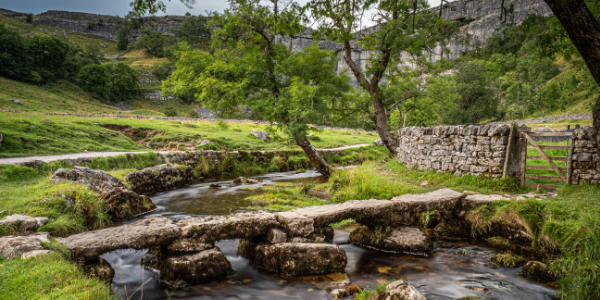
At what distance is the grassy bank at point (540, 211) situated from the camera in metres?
4.58

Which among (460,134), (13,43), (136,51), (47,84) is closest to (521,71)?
(460,134)

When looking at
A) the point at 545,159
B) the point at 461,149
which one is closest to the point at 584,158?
the point at 545,159

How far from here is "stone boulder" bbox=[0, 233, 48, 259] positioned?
4039 mm

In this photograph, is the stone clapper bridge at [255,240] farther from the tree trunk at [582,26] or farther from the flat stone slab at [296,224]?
the tree trunk at [582,26]

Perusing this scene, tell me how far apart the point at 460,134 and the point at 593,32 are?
6776 mm

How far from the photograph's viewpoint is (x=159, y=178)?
12.4 meters

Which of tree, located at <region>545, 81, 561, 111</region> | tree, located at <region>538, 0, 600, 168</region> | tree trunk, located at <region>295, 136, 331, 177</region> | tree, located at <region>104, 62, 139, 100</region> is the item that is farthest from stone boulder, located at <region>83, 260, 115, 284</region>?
tree, located at <region>545, 81, 561, 111</region>

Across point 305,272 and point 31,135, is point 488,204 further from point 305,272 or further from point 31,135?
point 31,135

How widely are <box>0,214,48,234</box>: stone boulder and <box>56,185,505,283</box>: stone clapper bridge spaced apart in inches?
40.9

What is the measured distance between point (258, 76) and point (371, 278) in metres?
10.4

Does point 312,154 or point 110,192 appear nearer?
point 110,192

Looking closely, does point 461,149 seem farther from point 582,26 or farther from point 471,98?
point 471,98

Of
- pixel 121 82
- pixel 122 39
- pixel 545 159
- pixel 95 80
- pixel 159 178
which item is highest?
pixel 122 39

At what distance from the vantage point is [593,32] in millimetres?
3865
